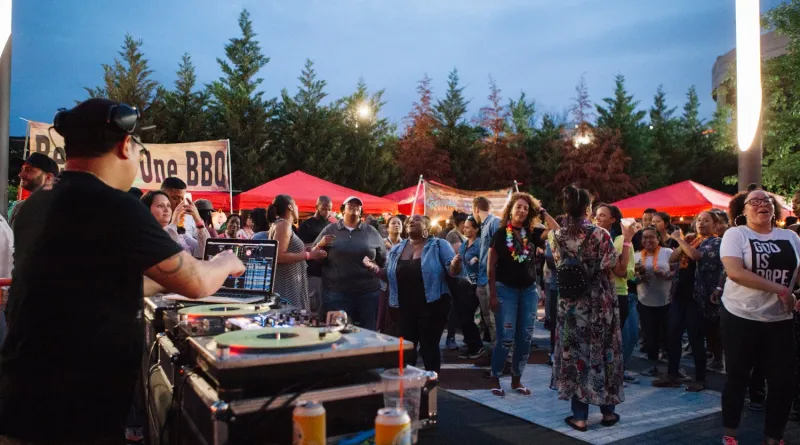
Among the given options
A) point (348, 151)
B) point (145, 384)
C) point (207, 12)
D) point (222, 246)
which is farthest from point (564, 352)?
point (207, 12)

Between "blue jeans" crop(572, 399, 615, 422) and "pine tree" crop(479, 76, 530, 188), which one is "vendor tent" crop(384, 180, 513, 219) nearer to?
"blue jeans" crop(572, 399, 615, 422)

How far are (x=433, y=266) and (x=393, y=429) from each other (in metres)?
3.60

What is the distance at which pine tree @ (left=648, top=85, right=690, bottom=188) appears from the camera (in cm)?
3347

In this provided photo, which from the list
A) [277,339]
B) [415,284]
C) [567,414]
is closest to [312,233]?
[415,284]

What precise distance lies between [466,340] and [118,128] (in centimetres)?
650

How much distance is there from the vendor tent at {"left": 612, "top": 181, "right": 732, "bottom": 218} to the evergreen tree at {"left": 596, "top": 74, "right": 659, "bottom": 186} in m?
16.0

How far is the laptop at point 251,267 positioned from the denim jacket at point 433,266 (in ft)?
6.69

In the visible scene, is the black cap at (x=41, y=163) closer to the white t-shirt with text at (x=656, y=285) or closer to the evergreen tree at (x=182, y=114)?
the white t-shirt with text at (x=656, y=285)

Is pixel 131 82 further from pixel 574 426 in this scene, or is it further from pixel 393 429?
pixel 393 429

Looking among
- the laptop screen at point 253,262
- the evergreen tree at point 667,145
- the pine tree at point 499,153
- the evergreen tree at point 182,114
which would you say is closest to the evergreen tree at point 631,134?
the evergreen tree at point 667,145

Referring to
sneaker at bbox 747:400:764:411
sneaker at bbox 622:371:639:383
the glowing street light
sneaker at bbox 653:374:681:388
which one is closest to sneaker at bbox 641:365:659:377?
sneaker at bbox 622:371:639:383

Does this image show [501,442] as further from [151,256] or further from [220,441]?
[151,256]

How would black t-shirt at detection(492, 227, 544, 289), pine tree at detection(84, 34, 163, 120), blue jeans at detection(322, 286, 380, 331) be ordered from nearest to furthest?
black t-shirt at detection(492, 227, 544, 289) → blue jeans at detection(322, 286, 380, 331) → pine tree at detection(84, 34, 163, 120)

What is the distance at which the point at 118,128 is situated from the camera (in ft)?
5.76
